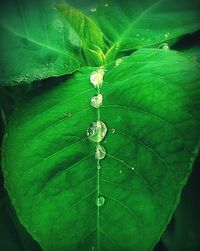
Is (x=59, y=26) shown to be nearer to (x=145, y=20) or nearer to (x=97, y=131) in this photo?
(x=145, y=20)

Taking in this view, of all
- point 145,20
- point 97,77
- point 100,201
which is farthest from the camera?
point 145,20

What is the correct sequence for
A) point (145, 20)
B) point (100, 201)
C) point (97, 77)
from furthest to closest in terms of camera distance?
point (145, 20) → point (97, 77) → point (100, 201)

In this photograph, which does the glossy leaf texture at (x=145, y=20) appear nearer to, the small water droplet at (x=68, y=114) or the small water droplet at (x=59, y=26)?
the small water droplet at (x=59, y=26)

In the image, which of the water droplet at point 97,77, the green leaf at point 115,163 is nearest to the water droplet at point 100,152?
the green leaf at point 115,163

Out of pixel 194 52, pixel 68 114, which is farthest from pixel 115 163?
pixel 194 52

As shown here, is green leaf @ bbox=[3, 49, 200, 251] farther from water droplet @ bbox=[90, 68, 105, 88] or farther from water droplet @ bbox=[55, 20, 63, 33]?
water droplet @ bbox=[55, 20, 63, 33]

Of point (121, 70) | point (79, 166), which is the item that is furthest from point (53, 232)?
point (121, 70)

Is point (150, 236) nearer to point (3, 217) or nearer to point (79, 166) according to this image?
point (79, 166)

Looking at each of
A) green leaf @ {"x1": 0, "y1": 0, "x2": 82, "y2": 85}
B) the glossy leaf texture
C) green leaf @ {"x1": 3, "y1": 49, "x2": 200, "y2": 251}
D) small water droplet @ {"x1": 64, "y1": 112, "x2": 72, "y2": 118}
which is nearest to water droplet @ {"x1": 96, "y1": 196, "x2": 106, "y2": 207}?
green leaf @ {"x1": 3, "y1": 49, "x2": 200, "y2": 251}
